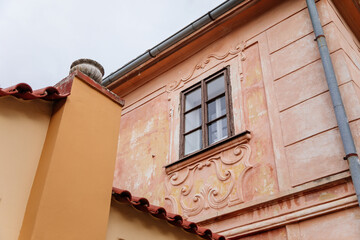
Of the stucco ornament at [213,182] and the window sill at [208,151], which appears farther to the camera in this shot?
the window sill at [208,151]

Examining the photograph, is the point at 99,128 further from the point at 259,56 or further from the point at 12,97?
the point at 259,56

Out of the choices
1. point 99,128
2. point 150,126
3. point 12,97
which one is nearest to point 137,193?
point 150,126

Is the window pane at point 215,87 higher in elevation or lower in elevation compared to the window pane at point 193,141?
higher

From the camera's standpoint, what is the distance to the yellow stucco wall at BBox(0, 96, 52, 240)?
9.60 ft

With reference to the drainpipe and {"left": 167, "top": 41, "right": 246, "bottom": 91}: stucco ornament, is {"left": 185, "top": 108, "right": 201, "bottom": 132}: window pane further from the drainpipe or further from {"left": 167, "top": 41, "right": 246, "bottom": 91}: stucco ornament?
the drainpipe

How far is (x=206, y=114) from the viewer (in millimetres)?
6988

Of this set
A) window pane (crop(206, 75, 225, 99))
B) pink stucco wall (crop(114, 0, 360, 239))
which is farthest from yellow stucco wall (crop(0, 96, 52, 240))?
window pane (crop(206, 75, 225, 99))

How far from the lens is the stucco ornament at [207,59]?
23.5 feet

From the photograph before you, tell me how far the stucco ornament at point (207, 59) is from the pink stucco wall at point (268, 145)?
0.02m

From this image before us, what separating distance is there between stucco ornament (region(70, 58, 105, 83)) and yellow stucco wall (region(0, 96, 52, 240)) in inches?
28.9

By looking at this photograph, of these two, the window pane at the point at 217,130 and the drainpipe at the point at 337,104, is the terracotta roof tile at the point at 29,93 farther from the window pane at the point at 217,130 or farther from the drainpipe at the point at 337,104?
the window pane at the point at 217,130

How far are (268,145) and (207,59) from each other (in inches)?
104

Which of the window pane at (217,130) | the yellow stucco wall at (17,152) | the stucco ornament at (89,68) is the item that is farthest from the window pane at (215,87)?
the yellow stucco wall at (17,152)

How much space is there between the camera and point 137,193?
7.36 m
